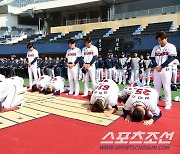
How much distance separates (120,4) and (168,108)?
2505cm

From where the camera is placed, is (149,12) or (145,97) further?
(149,12)

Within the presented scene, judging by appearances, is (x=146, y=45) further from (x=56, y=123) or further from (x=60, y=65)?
(x=56, y=123)

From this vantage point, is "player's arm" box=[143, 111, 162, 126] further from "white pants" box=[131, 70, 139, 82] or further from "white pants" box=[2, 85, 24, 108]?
"white pants" box=[131, 70, 139, 82]

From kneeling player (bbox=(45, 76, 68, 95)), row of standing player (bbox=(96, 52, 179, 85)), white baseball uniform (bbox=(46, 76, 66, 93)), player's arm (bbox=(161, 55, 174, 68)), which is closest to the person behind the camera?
player's arm (bbox=(161, 55, 174, 68))

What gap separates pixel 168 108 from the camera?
6652 millimetres

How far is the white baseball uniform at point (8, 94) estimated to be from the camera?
19.6 ft

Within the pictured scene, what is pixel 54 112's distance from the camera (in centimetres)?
616

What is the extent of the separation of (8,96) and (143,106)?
354cm

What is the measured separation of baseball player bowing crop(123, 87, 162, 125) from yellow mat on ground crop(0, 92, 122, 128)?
0.54 meters

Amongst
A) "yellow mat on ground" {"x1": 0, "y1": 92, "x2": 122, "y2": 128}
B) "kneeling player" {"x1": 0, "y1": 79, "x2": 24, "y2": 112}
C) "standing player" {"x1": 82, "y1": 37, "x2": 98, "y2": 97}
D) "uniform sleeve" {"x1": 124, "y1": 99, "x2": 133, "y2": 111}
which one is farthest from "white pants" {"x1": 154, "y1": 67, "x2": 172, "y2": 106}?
Result: "kneeling player" {"x1": 0, "y1": 79, "x2": 24, "y2": 112}

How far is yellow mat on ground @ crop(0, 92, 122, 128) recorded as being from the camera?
5.35 m

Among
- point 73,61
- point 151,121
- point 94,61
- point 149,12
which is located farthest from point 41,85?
point 149,12

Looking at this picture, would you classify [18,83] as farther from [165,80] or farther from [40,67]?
[40,67]

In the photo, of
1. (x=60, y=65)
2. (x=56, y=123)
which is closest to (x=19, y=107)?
(x=56, y=123)
